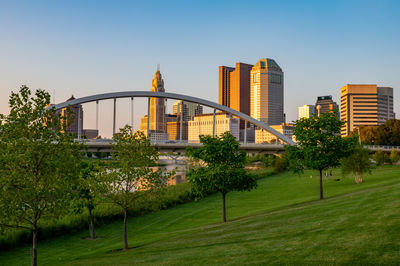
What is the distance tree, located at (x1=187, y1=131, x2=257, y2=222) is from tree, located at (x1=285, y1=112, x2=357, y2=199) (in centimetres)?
584

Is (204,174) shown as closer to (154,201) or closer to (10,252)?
(154,201)

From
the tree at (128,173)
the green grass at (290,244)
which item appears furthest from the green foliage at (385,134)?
the tree at (128,173)

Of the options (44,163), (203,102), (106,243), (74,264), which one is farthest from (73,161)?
(203,102)

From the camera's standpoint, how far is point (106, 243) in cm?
2227

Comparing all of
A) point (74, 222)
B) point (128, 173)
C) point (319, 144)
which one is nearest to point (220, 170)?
point (128, 173)

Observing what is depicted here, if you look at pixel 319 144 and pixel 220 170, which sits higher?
pixel 319 144

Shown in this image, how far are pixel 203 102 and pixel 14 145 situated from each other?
6593 cm

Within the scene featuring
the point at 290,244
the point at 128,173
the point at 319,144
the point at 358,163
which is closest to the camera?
the point at 290,244

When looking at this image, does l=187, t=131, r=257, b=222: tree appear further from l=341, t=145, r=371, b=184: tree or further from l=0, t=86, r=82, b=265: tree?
l=341, t=145, r=371, b=184: tree

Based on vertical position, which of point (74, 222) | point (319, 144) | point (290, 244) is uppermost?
point (319, 144)

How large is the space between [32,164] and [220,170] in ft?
41.9

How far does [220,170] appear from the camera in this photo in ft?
76.1

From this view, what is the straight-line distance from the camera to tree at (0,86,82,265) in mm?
12789

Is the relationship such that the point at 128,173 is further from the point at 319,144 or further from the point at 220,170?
the point at 319,144
